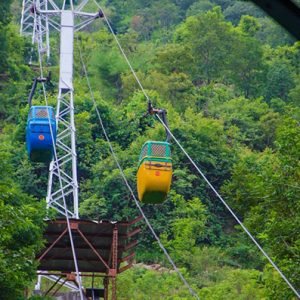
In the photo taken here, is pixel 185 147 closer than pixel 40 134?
No

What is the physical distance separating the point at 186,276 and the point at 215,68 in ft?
77.6

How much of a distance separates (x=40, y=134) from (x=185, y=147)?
63.1 ft

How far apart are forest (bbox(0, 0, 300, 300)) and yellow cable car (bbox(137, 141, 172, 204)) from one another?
154 cm

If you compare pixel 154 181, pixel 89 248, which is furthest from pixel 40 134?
→ pixel 154 181

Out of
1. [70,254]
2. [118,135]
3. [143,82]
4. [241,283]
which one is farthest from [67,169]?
[70,254]

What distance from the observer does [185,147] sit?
116 ft

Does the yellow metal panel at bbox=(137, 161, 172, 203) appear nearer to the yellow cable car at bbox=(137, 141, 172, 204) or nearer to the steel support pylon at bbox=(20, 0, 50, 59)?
the yellow cable car at bbox=(137, 141, 172, 204)

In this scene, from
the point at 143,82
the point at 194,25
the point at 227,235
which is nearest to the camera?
the point at 227,235

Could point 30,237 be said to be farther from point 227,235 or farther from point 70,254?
point 227,235

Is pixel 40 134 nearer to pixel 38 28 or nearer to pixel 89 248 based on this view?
pixel 89 248

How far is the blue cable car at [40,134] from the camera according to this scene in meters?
16.3

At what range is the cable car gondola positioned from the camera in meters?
13.8

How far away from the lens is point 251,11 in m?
65.9

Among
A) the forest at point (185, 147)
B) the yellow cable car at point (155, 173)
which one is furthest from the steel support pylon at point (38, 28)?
the yellow cable car at point (155, 173)
